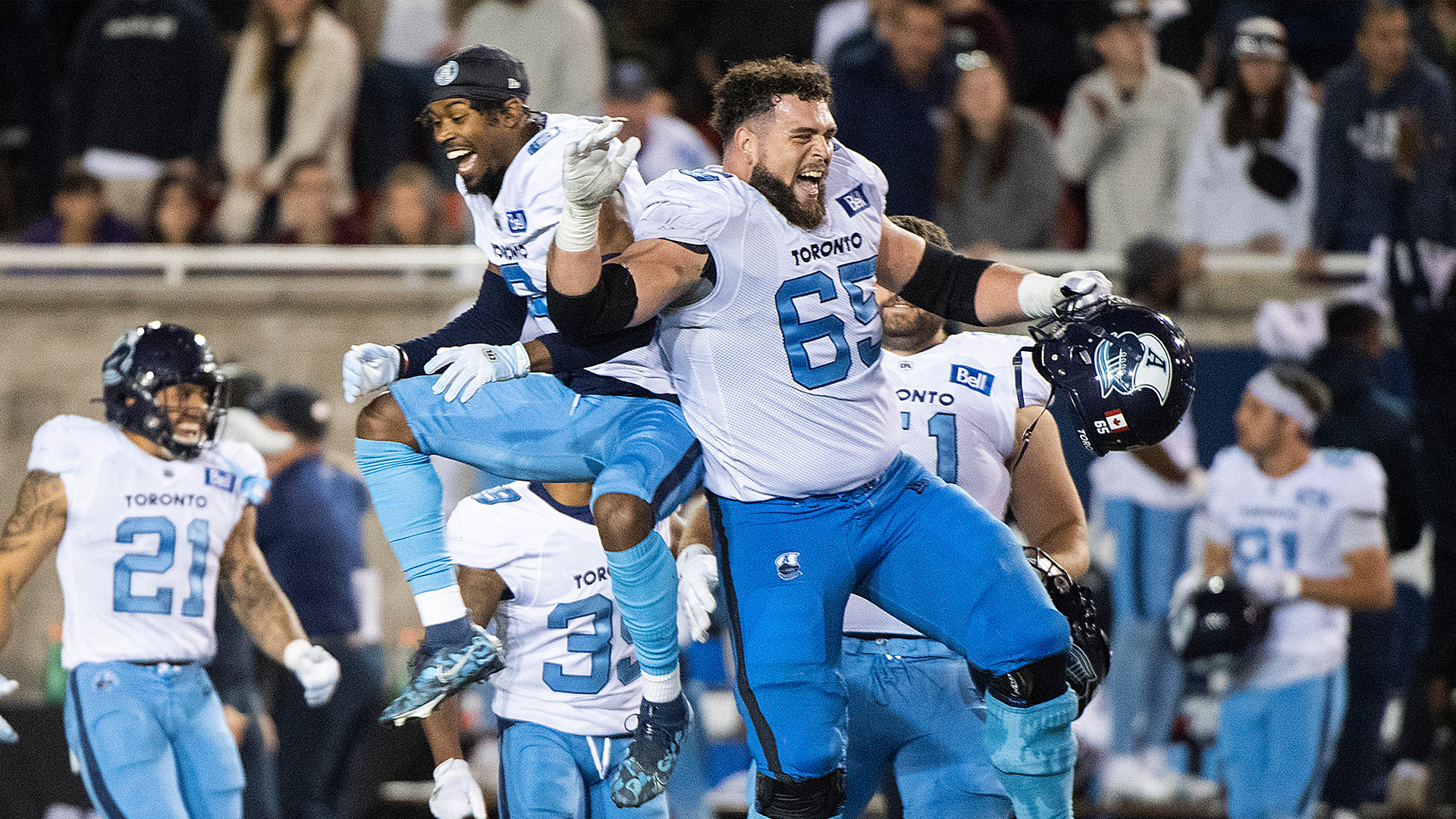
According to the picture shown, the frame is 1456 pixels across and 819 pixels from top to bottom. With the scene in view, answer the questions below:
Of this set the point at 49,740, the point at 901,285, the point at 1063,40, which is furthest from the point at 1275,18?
the point at 49,740

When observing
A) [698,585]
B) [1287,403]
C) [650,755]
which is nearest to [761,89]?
[698,585]

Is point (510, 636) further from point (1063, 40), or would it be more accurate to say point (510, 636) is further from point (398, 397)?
point (1063, 40)

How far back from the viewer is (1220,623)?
7129mm

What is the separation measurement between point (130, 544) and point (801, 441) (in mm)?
2589

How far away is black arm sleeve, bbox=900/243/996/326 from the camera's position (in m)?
4.64

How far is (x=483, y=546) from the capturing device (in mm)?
5156

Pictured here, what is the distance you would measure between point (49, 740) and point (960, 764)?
16.6 feet

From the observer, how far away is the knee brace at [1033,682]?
4.11 meters

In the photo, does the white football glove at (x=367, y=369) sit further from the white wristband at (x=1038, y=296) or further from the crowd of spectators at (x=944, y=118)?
the crowd of spectators at (x=944, y=118)

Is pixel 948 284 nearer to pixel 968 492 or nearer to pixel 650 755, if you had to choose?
pixel 968 492

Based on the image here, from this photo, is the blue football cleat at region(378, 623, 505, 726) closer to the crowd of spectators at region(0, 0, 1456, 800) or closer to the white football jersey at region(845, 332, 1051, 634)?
the white football jersey at region(845, 332, 1051, 634)

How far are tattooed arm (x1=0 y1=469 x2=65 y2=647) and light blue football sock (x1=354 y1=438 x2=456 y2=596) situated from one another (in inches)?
60.5

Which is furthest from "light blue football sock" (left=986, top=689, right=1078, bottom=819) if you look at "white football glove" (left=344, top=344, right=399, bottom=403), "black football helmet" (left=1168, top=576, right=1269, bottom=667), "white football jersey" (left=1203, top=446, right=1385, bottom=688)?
"white football jersey" (left=1203, top=446, right=1385, bottom=688)

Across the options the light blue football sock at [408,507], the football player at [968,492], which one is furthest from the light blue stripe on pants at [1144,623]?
the light blue football sock at [408,507]
